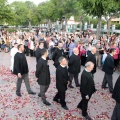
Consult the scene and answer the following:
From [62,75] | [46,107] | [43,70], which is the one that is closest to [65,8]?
[43,70]

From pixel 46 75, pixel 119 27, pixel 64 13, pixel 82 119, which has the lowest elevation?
pixel 82 119

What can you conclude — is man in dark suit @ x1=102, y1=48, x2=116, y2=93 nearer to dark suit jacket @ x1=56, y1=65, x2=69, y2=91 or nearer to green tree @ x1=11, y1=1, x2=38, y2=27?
dark suit jacket @ x1=56, y1=65, x2=69, y2=91

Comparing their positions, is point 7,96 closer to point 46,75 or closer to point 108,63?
point 46,75

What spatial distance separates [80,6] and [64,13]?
20.1 meters

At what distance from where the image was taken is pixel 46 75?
7.25 m

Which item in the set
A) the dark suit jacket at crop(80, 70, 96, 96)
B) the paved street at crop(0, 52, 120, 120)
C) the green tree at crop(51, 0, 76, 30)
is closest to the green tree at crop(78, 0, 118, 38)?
the paved street at crop(0, 52, 120, 120)

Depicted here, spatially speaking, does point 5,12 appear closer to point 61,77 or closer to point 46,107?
point 46,107

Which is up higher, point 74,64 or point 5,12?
point 5,12

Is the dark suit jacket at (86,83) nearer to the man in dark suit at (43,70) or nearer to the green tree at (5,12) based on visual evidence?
the man in dark suit at (43,70)

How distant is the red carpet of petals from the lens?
6.72 metres

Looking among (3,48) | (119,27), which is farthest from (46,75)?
(119,27)

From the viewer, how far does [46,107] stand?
7371 millimetres

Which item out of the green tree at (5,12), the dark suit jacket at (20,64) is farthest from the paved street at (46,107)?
the green tree at (5,12)

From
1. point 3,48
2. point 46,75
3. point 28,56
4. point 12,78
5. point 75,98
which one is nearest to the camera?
point 46,75
